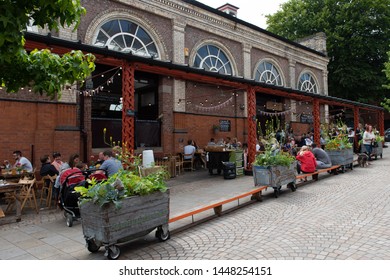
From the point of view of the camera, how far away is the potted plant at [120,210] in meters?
4.14

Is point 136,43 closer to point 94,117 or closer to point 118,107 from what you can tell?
point 118,107

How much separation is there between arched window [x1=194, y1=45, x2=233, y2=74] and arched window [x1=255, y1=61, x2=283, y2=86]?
2.90m

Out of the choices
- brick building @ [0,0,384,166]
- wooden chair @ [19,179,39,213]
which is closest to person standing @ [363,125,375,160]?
brick building @ [0,0,384,166]

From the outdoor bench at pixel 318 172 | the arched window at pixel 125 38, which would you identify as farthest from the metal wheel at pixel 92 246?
the arched window at pixel 125 38

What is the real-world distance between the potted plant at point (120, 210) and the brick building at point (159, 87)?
14.1 feet

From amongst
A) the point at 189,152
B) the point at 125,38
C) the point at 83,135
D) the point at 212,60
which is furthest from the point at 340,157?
the point at 125,38

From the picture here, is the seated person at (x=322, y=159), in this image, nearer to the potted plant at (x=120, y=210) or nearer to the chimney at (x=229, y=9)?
the potted plant at (x=120, y=210)

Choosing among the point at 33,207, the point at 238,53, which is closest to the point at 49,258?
the point at 33,207

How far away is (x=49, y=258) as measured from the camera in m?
4.39

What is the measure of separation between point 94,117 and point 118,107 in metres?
1.36

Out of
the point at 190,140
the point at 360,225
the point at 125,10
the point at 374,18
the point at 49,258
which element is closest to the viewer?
the point at 49,258

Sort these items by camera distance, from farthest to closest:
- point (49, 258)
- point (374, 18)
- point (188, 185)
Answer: point (374, 18), point (188, 185), point (49, 258)

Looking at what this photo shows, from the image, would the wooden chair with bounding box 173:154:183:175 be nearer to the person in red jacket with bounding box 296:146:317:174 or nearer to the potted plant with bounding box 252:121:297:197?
the person in red jacket with bounding box 296:146:317:174

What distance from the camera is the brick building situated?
1014 centimetres
